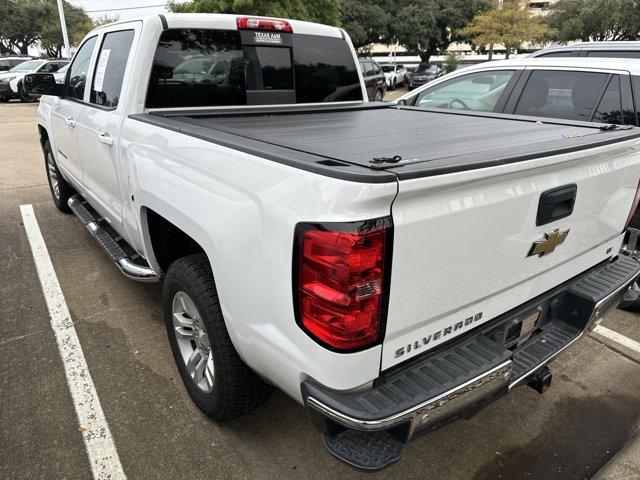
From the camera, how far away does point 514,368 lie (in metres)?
2.18

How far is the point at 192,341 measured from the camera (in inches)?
109

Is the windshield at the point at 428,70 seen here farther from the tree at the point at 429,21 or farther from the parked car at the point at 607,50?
the parked car at the point at 607,50

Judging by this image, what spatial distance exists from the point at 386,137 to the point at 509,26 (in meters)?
32.6

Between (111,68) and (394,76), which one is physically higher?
(111,68)

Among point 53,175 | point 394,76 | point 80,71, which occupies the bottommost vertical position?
point 394,76

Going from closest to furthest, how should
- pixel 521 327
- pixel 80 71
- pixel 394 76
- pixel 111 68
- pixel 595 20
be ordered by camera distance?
pixel 521 327, pixel 111 68, pixel 80 71, pixel 394 76, pixel 595 20

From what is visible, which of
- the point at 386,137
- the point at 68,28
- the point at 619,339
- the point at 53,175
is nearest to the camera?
the point at 386,137

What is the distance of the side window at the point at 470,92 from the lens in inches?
192

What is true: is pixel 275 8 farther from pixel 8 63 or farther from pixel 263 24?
pixel 263 24

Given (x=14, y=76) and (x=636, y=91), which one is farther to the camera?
(x=14, y=76)

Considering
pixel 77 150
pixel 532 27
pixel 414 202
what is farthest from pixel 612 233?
pixel 532 27

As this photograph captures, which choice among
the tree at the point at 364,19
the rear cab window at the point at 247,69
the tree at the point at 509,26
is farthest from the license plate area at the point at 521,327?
the tree at the point at 509,26

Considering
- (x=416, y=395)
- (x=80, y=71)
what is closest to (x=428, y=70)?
(x=80, y=71)

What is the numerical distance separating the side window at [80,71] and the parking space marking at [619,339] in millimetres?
4493
